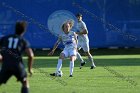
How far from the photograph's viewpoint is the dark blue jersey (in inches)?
538

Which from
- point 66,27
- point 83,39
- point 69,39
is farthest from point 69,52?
point 83,39

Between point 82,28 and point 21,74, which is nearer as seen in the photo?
point 21,74

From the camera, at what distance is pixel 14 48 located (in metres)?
13.8

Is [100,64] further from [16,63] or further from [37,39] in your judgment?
[16,63]

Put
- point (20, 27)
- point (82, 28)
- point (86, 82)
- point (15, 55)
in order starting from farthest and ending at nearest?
point (82, 28) → point (86, 82) → point (15, 55) → point (20, 27)

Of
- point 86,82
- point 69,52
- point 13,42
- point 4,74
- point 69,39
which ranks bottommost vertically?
point 86,82

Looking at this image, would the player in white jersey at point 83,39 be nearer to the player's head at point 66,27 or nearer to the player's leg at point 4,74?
the player's head at point 66,27

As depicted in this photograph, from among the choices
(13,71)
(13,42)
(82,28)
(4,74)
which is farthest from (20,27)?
(82,28)

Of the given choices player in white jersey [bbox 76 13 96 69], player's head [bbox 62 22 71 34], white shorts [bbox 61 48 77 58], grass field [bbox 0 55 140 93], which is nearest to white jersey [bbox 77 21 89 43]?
player in white jersey [bbox 76 13 96 69]

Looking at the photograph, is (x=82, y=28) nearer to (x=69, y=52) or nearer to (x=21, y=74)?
(x=69, y=52)

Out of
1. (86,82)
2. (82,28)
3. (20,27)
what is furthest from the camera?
(82,28)

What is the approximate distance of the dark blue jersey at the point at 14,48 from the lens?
44.8 feet

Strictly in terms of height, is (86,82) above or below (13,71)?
below

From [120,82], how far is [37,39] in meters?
17.8
